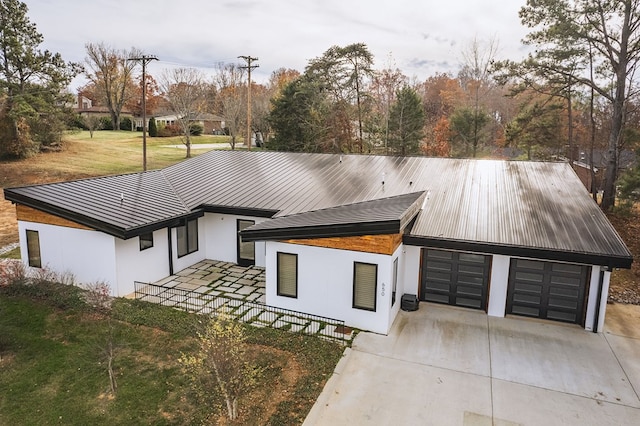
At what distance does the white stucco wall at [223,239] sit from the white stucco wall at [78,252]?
14.5 ft

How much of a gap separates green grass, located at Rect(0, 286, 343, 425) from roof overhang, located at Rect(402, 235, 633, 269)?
4.28 metres

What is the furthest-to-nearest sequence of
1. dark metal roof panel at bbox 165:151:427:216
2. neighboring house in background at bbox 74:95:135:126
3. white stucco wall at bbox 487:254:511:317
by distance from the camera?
1. neighboring house in background at bbox 74:95:135:126
2. dark metal roof panel at bbox 165:151:427:216
3. white stucco wall at bbox 487:254:511:317

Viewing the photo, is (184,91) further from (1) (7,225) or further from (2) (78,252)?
(2) (78,252)

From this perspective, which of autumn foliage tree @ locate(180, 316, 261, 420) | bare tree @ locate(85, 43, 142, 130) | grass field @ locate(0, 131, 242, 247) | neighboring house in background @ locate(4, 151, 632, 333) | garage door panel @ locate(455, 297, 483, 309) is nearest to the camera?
autumn foliage tree @ locate(180, 316, 261, 420)

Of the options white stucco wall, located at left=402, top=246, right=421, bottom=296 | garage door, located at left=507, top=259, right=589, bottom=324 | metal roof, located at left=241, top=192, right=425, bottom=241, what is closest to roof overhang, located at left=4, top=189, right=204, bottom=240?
metal roof, located at left=241, top=192, right=425, bottom=241

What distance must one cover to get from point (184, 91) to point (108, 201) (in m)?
31.1

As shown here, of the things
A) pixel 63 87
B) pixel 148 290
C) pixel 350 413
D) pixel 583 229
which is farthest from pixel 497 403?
pixel 63 87

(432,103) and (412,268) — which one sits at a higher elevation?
(432,103)

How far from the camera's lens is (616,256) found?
437 inches

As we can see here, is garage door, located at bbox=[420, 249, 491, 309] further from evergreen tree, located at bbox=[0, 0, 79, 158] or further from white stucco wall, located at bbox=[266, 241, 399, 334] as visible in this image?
evergreen tree, located at bbox=[0, 0, 79, 158]

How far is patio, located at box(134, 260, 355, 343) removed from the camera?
11938 millimetres

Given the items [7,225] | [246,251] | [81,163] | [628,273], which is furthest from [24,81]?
[628,273]

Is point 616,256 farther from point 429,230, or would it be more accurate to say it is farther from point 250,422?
point 250,422

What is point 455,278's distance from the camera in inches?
524
